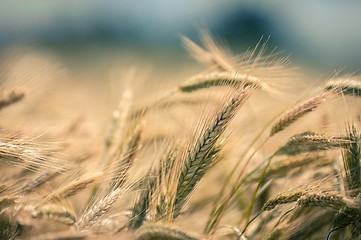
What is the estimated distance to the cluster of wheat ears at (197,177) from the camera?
171 centimetres

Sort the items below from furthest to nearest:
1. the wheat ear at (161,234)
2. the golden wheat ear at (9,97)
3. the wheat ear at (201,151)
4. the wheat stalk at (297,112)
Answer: the golden wheat ear at (9,97)
the wheat stalk at (297,112)
the wheat ear at (201,151)
the wheat ear at (161,234)

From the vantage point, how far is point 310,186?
1758 mm

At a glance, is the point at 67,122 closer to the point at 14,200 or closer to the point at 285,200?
the point at 14,200

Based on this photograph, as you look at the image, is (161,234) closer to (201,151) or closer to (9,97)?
(201,151)

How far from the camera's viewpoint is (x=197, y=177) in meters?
1.73

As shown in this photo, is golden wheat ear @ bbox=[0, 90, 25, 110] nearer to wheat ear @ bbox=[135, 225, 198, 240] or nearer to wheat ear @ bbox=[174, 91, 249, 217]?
wheat ear @ bbox=[174, 91, 249, 217]

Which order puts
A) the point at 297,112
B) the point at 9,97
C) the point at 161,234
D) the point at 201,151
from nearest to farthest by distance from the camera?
the point at 161,234, the point at 201,151, the point at 297,112, the point at 9,97

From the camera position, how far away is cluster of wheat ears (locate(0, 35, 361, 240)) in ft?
5.60

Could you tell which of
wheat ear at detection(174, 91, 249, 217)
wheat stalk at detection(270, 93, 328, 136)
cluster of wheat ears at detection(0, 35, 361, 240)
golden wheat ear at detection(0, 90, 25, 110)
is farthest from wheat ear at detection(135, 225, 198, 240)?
golden wheat ear at detection(0, 90, 25, 110)

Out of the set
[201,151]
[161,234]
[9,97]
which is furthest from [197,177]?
[9,97]

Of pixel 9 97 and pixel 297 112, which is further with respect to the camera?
pixel 9 97

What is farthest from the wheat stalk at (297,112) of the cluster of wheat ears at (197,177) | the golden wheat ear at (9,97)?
the golden wheat ear at (9,97)

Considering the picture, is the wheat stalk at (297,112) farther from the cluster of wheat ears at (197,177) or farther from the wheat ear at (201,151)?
the wheat ear at (201,151)

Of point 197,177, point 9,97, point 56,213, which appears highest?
point 9,97
